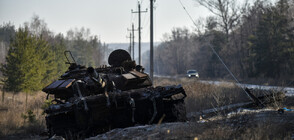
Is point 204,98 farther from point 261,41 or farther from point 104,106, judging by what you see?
point 261,41

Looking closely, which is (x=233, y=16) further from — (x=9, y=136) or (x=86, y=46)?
(x=86, y=46)

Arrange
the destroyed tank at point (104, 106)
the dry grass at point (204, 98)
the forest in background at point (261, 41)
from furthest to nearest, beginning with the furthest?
1. the forest in background at point (261, 41)
2. the dry grass at point (204, 98)
3. the destroyed tank at point (104, 106)

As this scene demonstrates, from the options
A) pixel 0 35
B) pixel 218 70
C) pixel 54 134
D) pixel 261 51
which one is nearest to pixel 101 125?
pixel 54 134

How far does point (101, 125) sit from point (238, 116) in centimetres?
373

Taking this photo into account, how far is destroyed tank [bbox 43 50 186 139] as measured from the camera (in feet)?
26.7

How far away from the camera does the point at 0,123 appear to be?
13.5 meters

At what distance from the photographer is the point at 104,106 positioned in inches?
329

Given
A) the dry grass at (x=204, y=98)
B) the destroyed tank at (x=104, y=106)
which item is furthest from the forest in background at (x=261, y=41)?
the destroyed tank at (x=104, y=106)

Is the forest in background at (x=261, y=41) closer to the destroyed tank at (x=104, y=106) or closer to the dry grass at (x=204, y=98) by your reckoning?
the dry grass at (x=204, y=98)

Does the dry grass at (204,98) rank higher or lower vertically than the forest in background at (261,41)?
lower

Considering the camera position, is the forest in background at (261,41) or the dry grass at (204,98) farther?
the forest in background at (261,41)

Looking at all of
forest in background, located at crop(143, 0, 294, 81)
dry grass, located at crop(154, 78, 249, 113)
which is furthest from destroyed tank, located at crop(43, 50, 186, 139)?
forest in background, located at crop(143, 0, 294, 81)

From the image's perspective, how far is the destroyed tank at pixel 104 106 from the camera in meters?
8.14

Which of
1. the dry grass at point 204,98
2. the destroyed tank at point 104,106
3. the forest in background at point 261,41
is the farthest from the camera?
the forest in background at point 261,41
